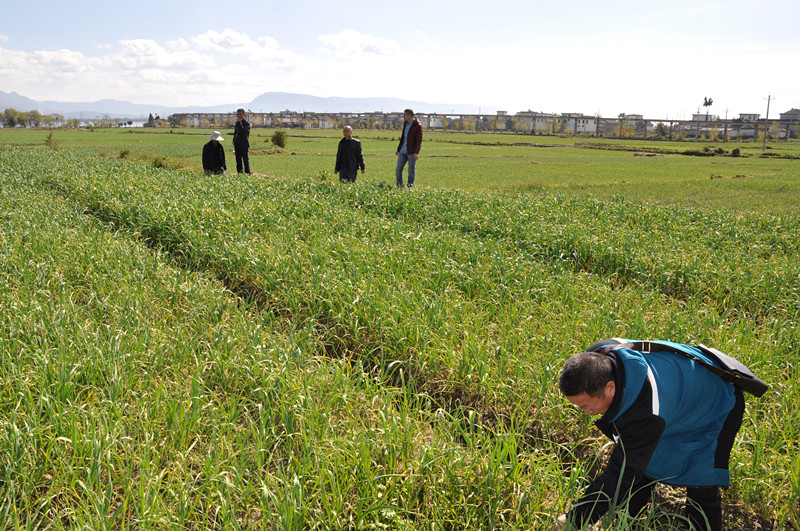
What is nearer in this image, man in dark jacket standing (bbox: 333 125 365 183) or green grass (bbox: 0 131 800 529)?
green grass (bbox: 0 131 800 529)

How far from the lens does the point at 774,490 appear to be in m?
3.08

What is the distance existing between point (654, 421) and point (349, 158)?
40.7 ft

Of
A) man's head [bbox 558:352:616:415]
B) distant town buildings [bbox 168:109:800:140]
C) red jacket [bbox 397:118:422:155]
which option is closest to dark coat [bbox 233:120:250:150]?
red jacket [bbox 397:118:422:155]

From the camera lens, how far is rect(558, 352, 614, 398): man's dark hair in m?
2.45

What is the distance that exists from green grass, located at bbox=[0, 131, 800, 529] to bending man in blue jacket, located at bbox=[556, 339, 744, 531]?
1.02 feet

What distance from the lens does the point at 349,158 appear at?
1408cm

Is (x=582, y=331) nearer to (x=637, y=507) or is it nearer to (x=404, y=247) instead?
(x=637, y=507)

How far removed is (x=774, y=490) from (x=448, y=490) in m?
1.94

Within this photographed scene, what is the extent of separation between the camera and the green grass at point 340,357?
2805 millimetres

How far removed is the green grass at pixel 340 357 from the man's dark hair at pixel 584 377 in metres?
0.65

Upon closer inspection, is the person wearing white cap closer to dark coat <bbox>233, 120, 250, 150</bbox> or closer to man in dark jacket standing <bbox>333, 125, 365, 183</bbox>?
dark coat <bbox>233, 120, 250, 150</bbox>

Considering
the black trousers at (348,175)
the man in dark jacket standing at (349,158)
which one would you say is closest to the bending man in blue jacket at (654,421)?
the man in dark jacket standing at (349,158)

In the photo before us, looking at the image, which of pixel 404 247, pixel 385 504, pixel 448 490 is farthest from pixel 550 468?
pixel 404 247

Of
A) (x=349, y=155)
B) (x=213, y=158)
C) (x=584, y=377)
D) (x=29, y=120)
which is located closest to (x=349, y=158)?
(x=349, y=155)
